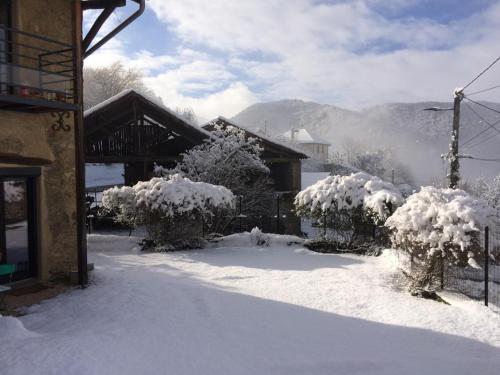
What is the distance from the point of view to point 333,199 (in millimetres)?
10914

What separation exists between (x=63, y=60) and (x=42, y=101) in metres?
1.51

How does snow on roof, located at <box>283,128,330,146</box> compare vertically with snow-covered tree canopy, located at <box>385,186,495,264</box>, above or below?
above

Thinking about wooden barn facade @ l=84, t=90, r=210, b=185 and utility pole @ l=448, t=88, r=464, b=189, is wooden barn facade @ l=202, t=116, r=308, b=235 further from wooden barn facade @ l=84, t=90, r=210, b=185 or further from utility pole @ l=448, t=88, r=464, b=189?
utility pole @ l=448, t=88, r=464, b=189

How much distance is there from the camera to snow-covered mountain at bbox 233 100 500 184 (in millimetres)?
85688

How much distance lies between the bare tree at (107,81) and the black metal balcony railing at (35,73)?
48.2m

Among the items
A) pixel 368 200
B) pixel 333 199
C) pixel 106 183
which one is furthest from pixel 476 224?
pixel 106 183

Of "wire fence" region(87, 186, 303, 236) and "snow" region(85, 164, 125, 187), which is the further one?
"snow" region(85, 164, 125, 187)

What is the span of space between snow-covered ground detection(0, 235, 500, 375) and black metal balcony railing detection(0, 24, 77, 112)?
302 cm

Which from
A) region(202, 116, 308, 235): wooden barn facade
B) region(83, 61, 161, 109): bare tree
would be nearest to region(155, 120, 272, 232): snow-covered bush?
region(202, 116, 308, 235): wooden barn facade

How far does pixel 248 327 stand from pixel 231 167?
11.6 metres

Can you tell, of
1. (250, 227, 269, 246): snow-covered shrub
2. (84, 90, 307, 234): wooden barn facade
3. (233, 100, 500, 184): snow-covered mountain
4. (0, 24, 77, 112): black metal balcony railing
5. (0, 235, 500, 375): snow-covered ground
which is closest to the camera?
(0, 235, 500, 375): snow-covered ground

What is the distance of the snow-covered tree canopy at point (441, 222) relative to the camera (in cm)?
677

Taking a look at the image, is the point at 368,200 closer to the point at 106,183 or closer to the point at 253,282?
the point at 253,282

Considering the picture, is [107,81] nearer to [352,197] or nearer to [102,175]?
[102,175]
